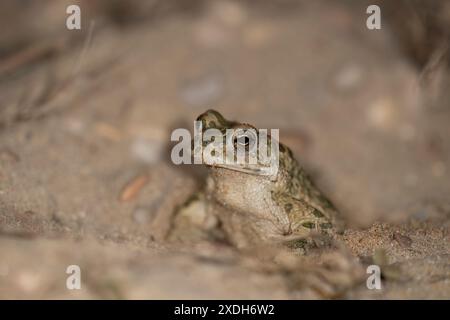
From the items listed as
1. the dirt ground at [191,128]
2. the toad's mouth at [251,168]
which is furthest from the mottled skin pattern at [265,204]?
the dirt ground at [191,128]

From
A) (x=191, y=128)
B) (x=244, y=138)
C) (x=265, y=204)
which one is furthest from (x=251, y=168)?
(x=191, y=128)

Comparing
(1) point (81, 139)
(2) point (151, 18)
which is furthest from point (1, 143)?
(2) point (151, 18)

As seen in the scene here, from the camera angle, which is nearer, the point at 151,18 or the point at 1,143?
the point at 1,143

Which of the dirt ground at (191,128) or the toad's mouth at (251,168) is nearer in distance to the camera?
the dirt ground at (191,128)

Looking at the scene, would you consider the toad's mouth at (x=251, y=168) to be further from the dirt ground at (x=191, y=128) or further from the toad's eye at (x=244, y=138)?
the dirt ground at (x=191, y=128)

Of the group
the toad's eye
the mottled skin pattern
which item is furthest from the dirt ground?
the toad's eye
